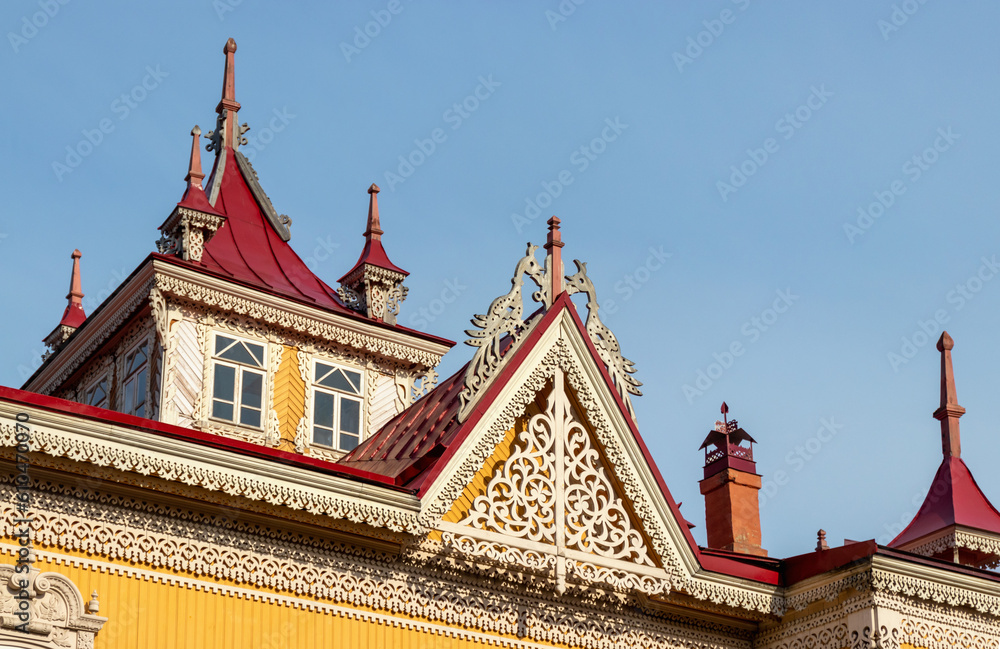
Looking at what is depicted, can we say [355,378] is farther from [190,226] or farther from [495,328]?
[495,328]

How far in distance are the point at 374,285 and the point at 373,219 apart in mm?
1703

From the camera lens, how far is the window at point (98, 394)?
21891mm

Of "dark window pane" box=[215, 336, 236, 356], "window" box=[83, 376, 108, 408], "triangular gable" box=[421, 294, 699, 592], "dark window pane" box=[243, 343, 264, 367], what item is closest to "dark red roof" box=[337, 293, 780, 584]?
"triangular gable" box=[421, 294, 699, 592]

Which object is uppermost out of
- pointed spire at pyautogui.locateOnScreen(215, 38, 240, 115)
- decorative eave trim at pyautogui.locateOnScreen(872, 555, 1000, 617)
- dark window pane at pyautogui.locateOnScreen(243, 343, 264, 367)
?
pointed spire at pyautogui.locateOnScreen(215, 38, 240, 115)

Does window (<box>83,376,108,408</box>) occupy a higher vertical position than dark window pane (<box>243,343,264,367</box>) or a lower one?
lower

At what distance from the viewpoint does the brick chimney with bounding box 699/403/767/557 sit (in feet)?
85.9

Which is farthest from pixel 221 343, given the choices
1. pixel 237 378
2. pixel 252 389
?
pixel 252 389

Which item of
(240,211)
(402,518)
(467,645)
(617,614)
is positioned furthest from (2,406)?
(240,211)

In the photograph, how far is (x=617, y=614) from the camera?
16.0 metres

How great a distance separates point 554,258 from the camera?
1655 centimetres

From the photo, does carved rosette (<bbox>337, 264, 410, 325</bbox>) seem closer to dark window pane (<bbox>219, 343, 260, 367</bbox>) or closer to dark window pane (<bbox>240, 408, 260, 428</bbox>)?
dark window pane (<bbox>219, 343, 260, 367</bbox>)

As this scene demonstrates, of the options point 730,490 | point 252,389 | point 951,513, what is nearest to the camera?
point 951,513

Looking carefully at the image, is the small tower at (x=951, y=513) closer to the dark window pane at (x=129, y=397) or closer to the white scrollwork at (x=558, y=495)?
the white scrollwork at (x=558, y=495)

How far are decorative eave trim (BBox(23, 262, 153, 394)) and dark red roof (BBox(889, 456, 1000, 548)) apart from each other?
11.3 metres
